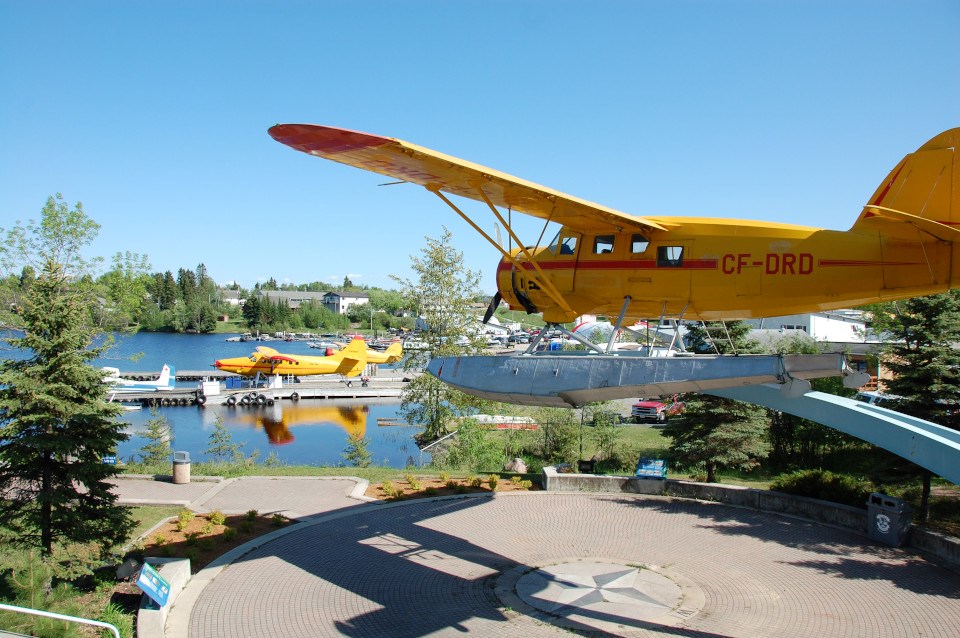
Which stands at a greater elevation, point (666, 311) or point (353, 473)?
point (666, 311)

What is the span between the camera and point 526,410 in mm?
39031

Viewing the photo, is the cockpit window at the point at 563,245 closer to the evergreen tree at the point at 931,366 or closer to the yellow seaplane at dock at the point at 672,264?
the yellow seaplane at dock at the point at 672,264

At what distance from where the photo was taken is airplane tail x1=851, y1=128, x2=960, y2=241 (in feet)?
32.6

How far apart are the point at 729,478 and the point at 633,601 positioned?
14.8 meters

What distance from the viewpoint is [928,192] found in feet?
33.5

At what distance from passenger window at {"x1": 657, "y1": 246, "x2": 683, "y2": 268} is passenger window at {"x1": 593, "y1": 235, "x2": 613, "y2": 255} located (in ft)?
3.51

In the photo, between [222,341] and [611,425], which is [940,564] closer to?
[611,425]

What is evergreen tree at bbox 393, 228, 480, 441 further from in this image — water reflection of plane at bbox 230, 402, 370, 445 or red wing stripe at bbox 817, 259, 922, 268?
red wing stripe at bbox 817, 259, 922, 268

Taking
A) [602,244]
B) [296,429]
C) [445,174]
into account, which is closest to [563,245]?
[602,244]

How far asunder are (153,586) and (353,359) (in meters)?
57.3

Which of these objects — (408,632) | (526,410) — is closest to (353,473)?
(408,632)

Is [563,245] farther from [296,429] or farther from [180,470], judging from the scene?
[296,429]

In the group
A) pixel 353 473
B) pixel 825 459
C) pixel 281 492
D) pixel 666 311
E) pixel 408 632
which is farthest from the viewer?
pixel 825 459

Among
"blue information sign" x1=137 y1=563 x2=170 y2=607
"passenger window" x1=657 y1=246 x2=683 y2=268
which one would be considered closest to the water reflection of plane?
"blue information sign" x1=137 y1=563 x2=170 y2=607
